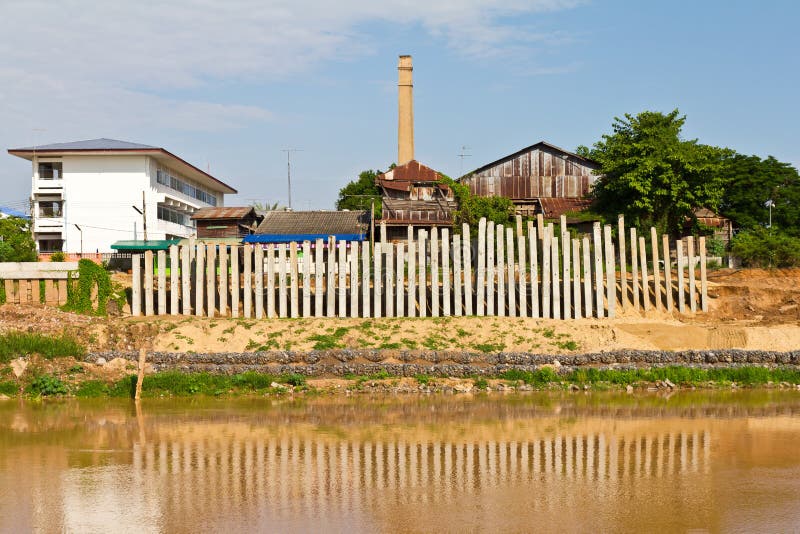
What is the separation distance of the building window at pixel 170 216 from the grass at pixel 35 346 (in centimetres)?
3649

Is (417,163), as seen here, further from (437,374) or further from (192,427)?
(192,427)

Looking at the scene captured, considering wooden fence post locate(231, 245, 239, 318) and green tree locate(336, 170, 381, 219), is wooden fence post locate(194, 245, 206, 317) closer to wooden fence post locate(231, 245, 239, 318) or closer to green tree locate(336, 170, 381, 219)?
wooden fence post locate(231, 245, 239, 318)

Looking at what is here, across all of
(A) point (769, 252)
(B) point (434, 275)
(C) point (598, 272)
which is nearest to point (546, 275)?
(C) point (598, 272)

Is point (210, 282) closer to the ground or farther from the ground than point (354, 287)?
farther from the ground

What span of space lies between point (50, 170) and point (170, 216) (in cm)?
→ 807

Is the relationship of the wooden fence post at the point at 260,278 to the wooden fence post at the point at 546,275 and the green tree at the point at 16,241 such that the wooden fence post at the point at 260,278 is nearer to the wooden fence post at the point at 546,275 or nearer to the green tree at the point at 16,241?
the wooden fence post at the point at 546,275

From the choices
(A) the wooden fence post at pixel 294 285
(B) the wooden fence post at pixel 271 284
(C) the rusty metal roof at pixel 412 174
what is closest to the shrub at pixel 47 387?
(B) the wooden fence post at pixel 271 284

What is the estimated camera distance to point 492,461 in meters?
11.3

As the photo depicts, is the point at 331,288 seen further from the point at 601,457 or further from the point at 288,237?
the point at 288,237

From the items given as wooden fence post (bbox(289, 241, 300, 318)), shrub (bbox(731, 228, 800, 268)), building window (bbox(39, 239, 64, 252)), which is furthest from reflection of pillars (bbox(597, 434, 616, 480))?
building window (bbox(39, 239, 64, 252))

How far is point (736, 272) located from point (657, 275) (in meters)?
4.62

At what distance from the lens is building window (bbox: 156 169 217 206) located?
2162 inches

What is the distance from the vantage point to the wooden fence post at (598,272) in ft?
68.7

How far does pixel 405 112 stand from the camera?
60844 mm
